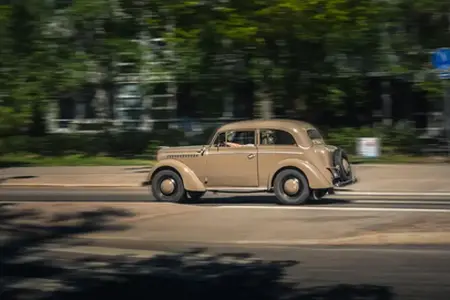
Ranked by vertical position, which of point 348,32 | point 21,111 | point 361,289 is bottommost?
point 361,289

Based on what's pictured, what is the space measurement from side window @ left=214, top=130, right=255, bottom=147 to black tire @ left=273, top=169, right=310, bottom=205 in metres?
0.86

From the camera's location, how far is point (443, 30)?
87.1 feet

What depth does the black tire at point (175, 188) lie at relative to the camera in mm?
16250

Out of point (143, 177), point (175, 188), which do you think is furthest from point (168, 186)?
point (143, 177)

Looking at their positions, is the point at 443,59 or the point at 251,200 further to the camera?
the point at 443,59

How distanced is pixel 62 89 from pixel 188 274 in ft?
64.5

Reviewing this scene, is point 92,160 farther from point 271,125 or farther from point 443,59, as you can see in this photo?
point 271,125

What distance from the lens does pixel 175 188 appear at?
16.3m

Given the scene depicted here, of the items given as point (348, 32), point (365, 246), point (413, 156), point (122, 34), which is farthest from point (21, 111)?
point (365, 246)

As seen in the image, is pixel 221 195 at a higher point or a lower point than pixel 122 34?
lower

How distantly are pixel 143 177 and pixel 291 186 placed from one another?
7600 mm

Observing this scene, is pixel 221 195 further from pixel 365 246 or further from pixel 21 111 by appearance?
pixel 21 111

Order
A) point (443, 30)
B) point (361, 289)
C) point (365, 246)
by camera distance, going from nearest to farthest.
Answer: point (361, 289)
point (365, 246)
point (443, 30)

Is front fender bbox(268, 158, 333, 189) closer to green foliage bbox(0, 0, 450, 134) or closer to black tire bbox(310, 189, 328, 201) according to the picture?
black tire bbox(310, 189, 328, 201)
